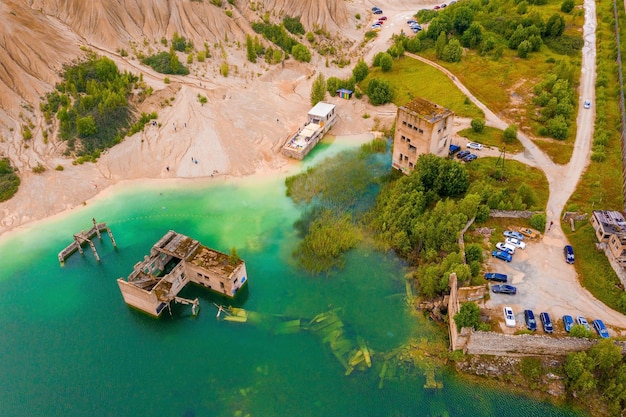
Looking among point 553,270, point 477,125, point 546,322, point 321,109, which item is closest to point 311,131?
point 321,109

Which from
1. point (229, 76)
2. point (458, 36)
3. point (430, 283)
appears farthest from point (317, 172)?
point (458, 36)

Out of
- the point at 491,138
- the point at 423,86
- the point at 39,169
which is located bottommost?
the point at 39,169

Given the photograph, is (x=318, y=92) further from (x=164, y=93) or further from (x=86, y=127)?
(x=86, y=127)

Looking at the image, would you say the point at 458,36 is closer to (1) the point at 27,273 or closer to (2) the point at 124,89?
(2) the point at 124,89

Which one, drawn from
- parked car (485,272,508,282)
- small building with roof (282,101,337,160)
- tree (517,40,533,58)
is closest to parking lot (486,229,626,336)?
parked car (485,272,508,282)

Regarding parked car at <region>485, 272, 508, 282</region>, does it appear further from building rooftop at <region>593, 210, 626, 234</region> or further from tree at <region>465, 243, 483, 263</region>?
building rooftop at <region>593, 210, 626, 234</region>

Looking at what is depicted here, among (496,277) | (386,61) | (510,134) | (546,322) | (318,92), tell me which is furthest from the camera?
(386,61)

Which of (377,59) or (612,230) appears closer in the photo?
(612,230)

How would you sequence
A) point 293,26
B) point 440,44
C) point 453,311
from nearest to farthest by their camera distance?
1. point 453,311
2. point 440,44
3. point 293,26
